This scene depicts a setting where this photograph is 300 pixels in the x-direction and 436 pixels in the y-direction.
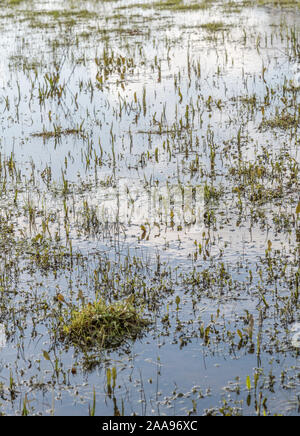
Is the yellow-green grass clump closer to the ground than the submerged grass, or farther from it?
closer to the ground

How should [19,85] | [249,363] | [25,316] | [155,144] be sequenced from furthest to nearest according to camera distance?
[19,85], [155,144], [25,316], [249,363]

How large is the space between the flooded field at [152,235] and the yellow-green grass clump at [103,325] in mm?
13

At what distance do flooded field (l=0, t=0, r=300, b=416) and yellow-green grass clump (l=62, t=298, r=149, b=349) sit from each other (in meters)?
0.01

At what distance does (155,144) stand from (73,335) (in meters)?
4.59

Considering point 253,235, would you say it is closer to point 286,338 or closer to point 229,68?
point 286,338

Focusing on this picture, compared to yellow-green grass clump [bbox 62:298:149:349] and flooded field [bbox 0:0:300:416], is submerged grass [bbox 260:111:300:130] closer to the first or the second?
flooded field [bbox 0:0:300:416]

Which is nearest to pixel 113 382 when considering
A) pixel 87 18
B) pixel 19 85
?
pixel 19 85

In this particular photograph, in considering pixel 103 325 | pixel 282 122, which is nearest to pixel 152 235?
pixel 103 325

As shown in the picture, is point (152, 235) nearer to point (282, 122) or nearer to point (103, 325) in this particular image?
point (103, 325)

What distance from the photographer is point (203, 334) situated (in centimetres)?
441

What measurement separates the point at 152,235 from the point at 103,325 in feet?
5.89

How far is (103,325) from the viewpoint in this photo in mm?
4457

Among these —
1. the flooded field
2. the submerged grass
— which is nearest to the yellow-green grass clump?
the flooded field

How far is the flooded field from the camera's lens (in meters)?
3.99
